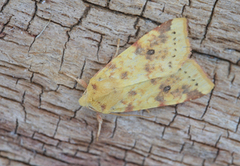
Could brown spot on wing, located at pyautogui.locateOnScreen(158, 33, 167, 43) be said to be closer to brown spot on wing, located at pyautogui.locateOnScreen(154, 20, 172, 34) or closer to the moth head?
brown spot on wing, located at pyautogui.locateOnScreen(154, 20, 172, 34)

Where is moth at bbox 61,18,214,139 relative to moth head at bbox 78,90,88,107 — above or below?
above

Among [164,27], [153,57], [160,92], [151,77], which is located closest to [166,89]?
[160,92]

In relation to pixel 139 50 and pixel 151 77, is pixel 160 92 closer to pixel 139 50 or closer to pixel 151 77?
pixel 151 77

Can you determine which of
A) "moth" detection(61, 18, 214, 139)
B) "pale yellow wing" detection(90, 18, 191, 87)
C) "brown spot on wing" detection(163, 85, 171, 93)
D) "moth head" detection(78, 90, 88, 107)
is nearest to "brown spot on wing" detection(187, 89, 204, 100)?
"moth" detection(61, 18, 214, 139)

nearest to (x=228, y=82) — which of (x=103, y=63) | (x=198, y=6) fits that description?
(x=198, y=6)

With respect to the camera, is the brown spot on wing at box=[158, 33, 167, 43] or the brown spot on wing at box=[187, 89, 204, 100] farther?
the brown spot on wing at box=[187, 89, 204, 100]

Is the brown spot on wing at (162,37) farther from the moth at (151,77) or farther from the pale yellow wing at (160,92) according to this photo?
the pale yellow wing at (160,92)

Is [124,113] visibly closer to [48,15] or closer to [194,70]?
[194,70]

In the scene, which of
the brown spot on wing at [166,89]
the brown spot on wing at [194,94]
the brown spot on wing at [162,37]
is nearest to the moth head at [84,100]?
the brown spot on wing at [166,89]
